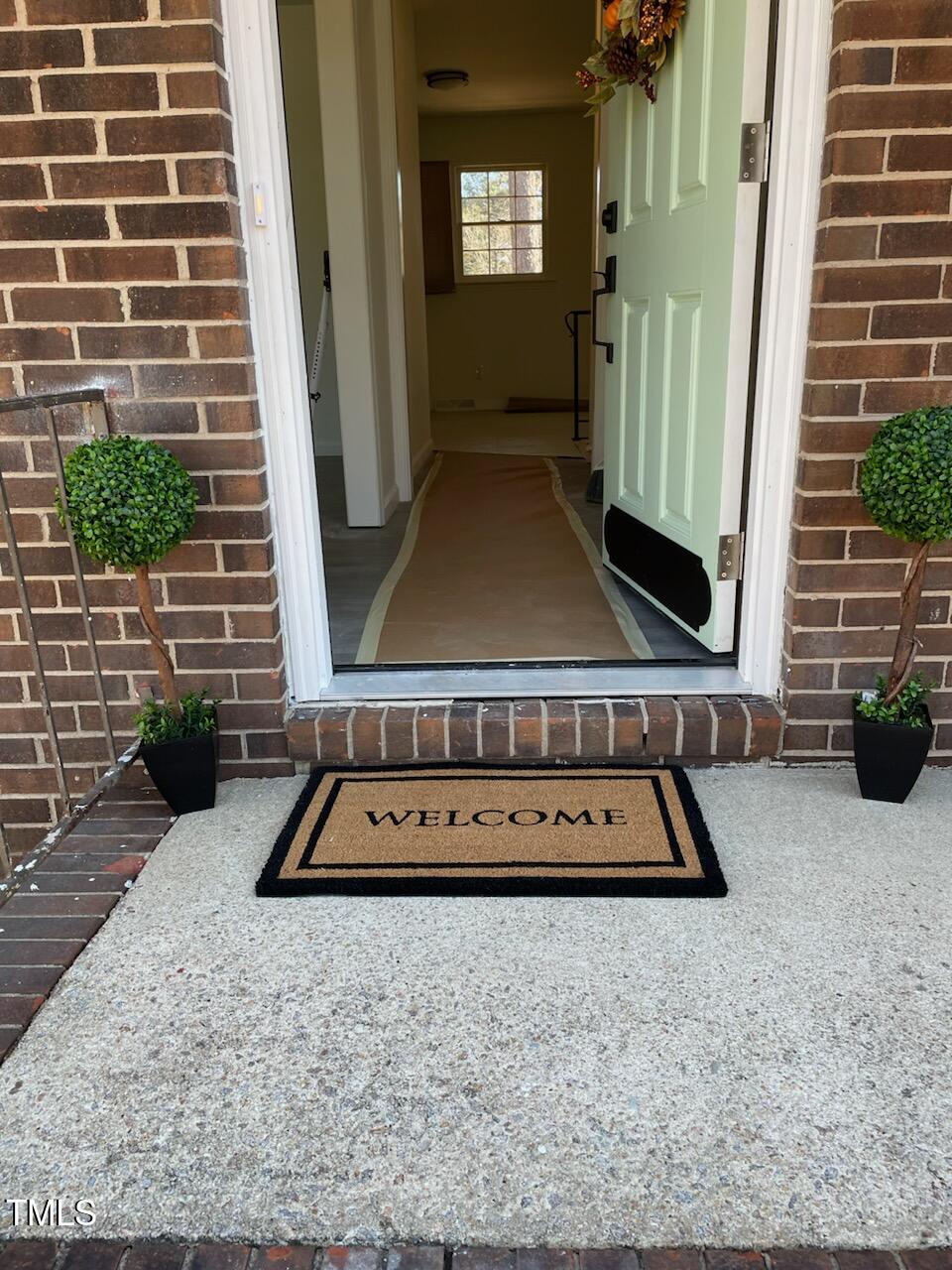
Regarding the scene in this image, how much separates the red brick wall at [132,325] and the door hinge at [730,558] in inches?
43.3

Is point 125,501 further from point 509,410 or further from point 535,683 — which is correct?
point 509,410

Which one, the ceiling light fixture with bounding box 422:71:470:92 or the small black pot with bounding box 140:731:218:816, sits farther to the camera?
the ceiling light fixture with bounding box 422:71:470:92

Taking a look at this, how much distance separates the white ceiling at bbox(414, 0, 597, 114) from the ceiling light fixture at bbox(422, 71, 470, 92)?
0.07 meters

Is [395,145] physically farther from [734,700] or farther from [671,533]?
[734,700]

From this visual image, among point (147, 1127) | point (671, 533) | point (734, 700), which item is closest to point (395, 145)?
point (671, 533)

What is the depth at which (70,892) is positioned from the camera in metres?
1.77

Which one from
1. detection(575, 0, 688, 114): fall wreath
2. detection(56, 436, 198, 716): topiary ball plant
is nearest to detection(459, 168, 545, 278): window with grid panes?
detection(575, 0, 688, 114): fall wreath

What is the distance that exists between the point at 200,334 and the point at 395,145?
3.17m

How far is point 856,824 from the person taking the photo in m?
1.90

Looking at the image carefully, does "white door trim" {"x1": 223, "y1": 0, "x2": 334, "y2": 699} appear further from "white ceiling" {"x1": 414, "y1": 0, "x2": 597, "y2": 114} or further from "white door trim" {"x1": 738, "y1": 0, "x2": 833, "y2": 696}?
"white ceiling" {"x1": 414, "y1": 0, "x2": 597, "y2": 114}

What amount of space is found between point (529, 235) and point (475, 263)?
2.04 ft

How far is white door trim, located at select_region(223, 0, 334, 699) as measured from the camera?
1.86 meters

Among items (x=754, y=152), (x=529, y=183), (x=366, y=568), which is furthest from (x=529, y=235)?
(x=754, y=152)

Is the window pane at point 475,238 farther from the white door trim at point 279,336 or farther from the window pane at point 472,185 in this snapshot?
the white door trim at point 279,336
